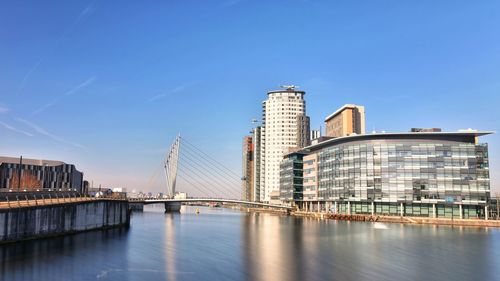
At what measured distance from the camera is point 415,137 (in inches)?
5482

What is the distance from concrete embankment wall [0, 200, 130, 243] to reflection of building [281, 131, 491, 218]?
84.6m

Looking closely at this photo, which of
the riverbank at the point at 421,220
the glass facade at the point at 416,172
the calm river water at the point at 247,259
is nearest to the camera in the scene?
the calm river water at the point at 247,259

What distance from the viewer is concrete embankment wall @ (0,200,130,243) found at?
59.6m


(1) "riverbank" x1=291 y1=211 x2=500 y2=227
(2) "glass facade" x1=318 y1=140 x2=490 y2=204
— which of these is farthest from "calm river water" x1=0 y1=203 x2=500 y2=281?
(2) "glass facade" x1=318 y1=140 x2=490 y2=204

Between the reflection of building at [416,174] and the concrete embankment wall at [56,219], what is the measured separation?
3331 inches

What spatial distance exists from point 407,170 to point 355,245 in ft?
255

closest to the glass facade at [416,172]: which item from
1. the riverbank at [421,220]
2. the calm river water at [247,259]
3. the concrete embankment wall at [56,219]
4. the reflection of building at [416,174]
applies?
the reflection of building at [416,174]

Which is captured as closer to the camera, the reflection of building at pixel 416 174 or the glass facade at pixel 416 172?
the reflection of building at pixel 416 174

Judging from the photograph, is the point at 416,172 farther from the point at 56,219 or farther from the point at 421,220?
the point at 56,219

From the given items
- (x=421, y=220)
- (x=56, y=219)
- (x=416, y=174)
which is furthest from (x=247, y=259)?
(x=416, y=174)

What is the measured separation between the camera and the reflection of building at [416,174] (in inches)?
5162

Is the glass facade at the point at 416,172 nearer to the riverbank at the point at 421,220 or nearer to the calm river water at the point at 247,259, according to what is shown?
the riverbank at the point at 421,220

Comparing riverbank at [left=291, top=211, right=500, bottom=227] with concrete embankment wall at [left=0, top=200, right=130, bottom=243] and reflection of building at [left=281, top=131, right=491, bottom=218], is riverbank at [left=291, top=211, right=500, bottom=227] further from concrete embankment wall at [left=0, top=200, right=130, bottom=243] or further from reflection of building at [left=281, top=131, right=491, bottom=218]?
concrete embankment wall at [left=0, top=200, right=130, bottom=243]

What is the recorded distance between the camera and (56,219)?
2847 inches
